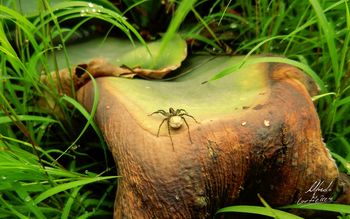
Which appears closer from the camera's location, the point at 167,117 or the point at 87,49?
the point at 167,117

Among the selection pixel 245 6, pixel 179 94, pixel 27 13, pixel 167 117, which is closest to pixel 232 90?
pixel 179 94

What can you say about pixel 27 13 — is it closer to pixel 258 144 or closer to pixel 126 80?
pixel 126 80

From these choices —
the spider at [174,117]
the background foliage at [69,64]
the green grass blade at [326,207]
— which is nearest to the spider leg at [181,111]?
the spider at [174,117]

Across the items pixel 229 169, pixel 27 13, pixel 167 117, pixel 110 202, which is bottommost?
pixel 110 202

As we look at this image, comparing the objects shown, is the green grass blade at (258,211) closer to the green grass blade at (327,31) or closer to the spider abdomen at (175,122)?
the spider abdomen at (175,122)

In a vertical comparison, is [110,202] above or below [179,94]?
below
